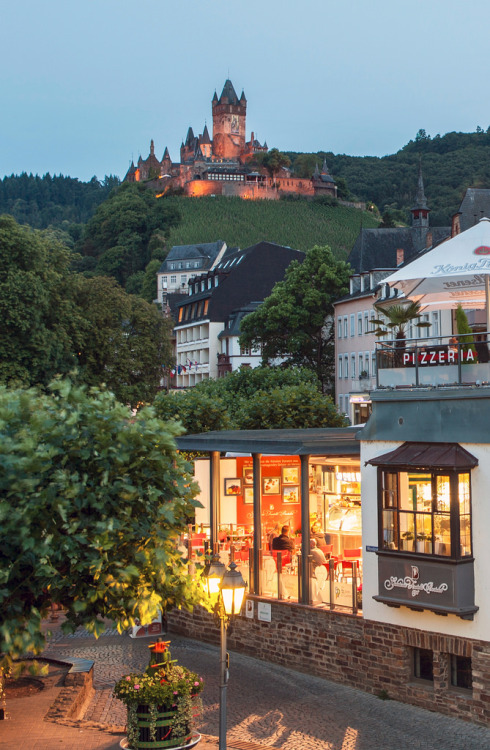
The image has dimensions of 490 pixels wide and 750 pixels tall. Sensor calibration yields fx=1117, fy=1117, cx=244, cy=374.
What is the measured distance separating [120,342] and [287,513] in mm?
25700

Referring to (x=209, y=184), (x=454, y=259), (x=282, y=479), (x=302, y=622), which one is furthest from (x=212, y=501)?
(x=209, y=184)

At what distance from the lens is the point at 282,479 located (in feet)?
74.2

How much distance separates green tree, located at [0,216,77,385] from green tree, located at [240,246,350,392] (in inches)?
846

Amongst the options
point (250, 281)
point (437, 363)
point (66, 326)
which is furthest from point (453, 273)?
point (250, 281)

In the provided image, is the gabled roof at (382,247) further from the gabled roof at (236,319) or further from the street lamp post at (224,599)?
the street lamp post at (224,599)

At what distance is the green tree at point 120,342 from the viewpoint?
46.7 metres

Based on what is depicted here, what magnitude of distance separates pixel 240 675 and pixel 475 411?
20.8 ft

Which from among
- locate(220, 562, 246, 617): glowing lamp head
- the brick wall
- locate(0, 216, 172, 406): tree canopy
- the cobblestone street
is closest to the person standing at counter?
the brick wall

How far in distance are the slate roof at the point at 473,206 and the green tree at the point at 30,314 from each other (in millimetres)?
17911

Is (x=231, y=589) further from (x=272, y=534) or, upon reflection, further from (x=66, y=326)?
(x=66, y=326)

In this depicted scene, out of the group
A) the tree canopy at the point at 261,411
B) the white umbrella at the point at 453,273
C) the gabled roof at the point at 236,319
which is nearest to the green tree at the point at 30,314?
the tree canopy at the point at 261,411

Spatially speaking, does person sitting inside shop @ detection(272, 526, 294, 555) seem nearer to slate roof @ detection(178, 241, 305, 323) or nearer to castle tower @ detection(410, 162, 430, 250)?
castle tower @ detection(410, 162, 430, 250)

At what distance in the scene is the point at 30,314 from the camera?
42.3 meters

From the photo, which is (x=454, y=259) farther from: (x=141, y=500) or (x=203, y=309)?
(x=203, y=309)
